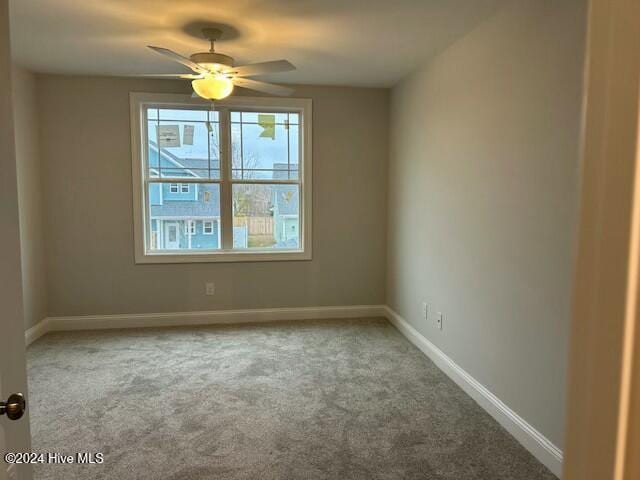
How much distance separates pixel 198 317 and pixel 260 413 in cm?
206

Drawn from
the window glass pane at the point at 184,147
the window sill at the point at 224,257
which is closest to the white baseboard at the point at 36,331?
the window sill at the point at 224,257

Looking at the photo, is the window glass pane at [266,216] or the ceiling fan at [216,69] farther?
the window glass pane at [266,216]

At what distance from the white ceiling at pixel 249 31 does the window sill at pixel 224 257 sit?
5.75ft

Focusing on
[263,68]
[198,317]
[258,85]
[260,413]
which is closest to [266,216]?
[198,317]

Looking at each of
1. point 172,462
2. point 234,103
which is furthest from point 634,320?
point 234,103

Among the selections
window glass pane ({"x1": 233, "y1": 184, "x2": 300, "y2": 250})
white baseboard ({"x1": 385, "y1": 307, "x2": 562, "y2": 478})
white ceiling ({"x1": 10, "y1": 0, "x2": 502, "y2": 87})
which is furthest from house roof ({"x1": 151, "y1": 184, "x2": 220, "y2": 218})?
white baseboard ({"x1": 385, "y1": 307, "x2": 562, "y2": 478})

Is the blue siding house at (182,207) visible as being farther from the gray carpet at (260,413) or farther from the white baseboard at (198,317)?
the gray carpet at (260,413)

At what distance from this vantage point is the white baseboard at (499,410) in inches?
84.9

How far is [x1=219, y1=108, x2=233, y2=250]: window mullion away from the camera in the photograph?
4.44 m

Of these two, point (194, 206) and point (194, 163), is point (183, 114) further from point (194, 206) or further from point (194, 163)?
point (194, 206)

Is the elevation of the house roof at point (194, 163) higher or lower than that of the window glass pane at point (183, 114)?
lower

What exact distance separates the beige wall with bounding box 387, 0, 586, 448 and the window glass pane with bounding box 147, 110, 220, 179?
2.06 metres

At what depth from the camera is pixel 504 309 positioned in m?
2.57

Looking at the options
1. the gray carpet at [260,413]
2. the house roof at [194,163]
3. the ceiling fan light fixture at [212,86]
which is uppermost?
the ceiling fan light fixture at [212,86]
